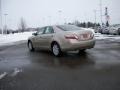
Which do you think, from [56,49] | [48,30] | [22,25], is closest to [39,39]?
[48,30]

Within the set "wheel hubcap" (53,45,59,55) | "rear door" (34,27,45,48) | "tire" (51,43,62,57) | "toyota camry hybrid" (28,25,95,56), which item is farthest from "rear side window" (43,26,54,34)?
"wheel hubcap" (53,45,59,55)

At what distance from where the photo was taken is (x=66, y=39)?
961cm

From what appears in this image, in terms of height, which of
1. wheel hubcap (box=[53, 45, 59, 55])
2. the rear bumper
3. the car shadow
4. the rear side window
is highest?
the rear side window

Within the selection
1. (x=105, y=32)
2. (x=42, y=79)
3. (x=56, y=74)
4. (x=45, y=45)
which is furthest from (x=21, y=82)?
(x=105, y=32)

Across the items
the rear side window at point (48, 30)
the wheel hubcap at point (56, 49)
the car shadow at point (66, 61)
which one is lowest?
the car shadow at point (66, 61)

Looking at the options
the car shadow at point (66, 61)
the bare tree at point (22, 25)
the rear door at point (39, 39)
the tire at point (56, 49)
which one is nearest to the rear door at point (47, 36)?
the rear door at point (39, 39)

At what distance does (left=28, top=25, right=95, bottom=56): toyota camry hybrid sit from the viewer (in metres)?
9.57

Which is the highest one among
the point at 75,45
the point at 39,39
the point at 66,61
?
the point at 39,39

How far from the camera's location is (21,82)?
5.85 meters

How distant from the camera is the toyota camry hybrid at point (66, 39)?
957 centimetres

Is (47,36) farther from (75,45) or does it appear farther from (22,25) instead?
(22,25)

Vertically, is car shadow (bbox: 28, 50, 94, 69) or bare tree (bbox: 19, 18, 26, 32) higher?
bare tree (bbox: 19, 18, 26, 32)

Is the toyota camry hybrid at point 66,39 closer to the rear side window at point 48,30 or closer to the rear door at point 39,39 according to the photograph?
the rear side window at point 48,30

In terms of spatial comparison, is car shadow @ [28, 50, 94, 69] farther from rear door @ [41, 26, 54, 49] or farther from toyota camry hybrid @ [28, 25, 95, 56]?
rear door @ [41, 26, 54, 49]
